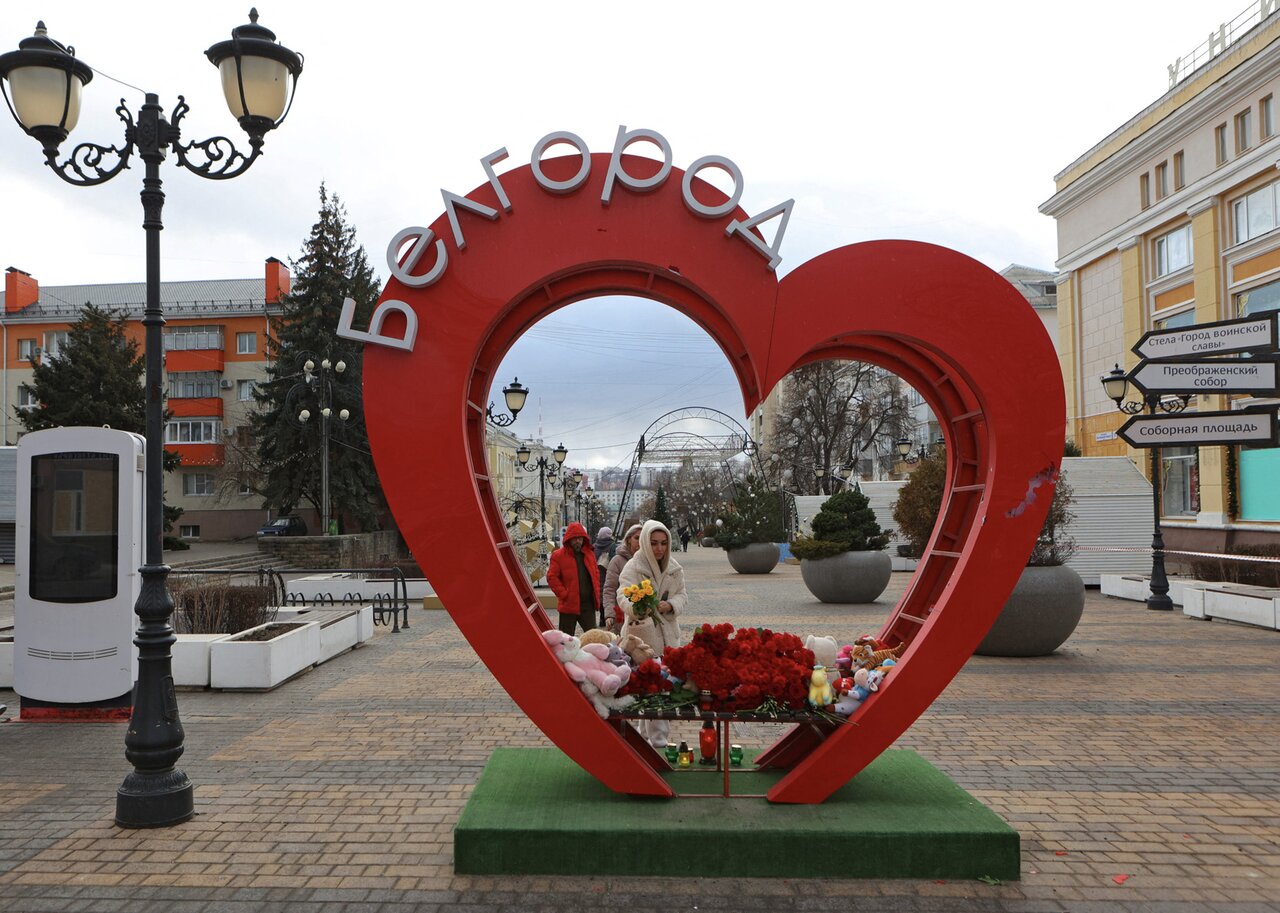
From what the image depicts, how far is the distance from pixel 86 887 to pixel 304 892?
1.16 m

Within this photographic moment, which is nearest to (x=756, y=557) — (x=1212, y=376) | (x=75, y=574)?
→ (x=1212, y=376)

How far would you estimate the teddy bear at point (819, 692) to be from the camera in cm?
538

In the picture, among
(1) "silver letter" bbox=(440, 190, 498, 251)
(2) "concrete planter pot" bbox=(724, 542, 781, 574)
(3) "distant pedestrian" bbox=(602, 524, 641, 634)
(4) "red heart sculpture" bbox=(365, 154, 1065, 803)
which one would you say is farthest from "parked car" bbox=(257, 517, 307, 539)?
(1) "silver letter" bbox=(440, 190, 498, 251)

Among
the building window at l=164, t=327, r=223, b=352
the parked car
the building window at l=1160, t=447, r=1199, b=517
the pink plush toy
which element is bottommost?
the parked car

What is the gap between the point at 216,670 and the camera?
403 inches

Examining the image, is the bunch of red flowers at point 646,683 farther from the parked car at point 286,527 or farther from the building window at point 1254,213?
the parked car at point 286,527

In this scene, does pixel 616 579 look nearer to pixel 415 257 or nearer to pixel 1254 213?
pixel 415 257

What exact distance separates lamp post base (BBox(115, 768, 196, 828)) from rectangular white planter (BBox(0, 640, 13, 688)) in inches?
215

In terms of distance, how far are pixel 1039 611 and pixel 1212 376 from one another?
501 cm

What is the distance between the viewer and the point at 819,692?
539 centimetres

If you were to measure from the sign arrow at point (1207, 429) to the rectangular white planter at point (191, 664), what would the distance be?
1384cm

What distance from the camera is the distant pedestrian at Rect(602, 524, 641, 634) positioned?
8883 mm

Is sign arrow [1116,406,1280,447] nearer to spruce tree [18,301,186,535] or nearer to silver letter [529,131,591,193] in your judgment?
silver letter [529,131,591,193]

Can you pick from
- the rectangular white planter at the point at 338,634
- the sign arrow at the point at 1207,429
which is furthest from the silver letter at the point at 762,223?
the sign arrow at the point at 1207,429
